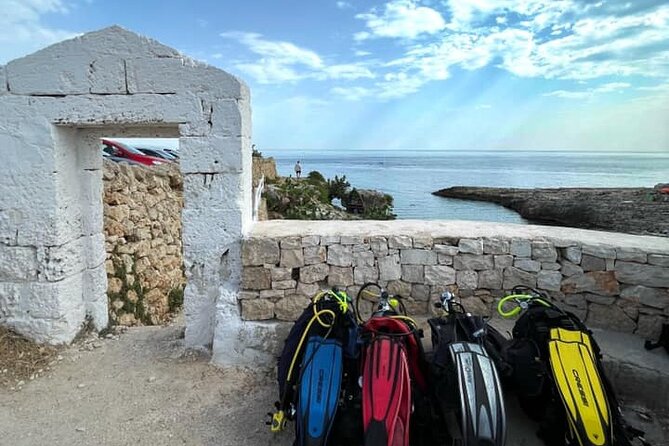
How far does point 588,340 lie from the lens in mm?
2520

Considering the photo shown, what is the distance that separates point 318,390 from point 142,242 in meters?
4.39

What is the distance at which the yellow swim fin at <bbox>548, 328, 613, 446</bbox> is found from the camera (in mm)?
2121

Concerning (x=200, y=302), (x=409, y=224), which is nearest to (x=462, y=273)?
(x=409, y=224)

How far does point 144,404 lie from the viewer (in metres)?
2.98

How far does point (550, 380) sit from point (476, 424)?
66 centimetres

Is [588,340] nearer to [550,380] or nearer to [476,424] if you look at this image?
[550,380]

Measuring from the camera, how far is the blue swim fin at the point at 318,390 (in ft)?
7.38

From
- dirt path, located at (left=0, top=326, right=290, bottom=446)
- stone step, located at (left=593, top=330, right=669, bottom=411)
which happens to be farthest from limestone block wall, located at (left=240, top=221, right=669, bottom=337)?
dirt path, located at (left=0, top=326, right=290, bottom=446)

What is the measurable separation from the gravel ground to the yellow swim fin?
501mm

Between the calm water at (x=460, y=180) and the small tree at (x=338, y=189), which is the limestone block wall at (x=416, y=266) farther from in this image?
the small tree at (x=338, y=189)

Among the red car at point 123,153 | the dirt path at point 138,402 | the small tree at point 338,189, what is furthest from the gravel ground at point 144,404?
the small tree at point 338,189

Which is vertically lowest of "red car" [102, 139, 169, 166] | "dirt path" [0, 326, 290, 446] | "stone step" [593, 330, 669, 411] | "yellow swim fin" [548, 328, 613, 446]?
"dirt path" [0, 326, 290, 446]

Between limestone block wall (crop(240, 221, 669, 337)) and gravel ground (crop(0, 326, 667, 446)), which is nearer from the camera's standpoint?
gravel ground (crop(0, 326, 667, 446))

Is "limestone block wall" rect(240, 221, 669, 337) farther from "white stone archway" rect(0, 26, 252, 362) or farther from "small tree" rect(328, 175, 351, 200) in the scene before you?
"small tree" rect(328, 175, 351, 200)
